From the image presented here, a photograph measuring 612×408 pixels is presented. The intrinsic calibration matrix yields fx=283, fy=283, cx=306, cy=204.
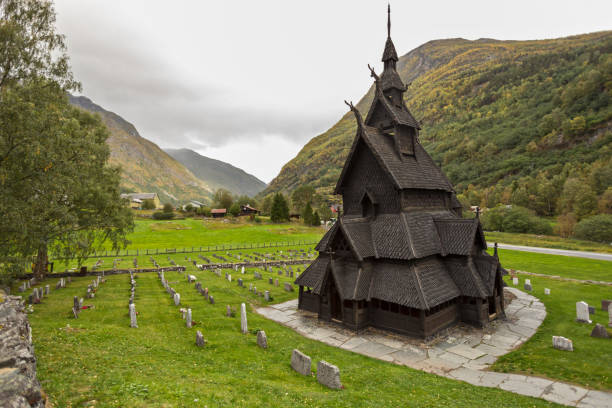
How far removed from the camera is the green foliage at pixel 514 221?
211 ft

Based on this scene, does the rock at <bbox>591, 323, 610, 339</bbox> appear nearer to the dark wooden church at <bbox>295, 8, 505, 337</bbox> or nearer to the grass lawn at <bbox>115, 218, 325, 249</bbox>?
the dark wooden church at <bbox>295, 8, 505, 337</bbox>

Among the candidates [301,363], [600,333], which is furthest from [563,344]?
[301,363]

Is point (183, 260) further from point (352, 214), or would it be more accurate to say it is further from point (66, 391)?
point (66, 391)

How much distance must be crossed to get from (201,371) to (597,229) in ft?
231

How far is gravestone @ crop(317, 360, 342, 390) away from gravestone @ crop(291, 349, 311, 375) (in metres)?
0.70

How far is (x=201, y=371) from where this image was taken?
9.70 metres

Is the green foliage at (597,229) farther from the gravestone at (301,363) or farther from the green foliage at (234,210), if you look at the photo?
the green foliage at (234,210)

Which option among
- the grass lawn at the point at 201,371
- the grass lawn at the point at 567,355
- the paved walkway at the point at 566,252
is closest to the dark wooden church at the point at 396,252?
the grass lawn at the point at 567,355

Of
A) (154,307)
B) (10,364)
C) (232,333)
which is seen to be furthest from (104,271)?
(10,364)

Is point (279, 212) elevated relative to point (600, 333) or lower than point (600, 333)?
elevated

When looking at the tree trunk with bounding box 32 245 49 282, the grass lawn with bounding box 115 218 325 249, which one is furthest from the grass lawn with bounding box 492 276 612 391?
the grass lawn with bounding box 115 218 325 249

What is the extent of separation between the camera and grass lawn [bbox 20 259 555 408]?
7.41 metres

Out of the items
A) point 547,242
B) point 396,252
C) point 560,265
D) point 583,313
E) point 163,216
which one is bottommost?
point 560,265

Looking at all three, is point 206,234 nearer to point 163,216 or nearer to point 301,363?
point 163,216
